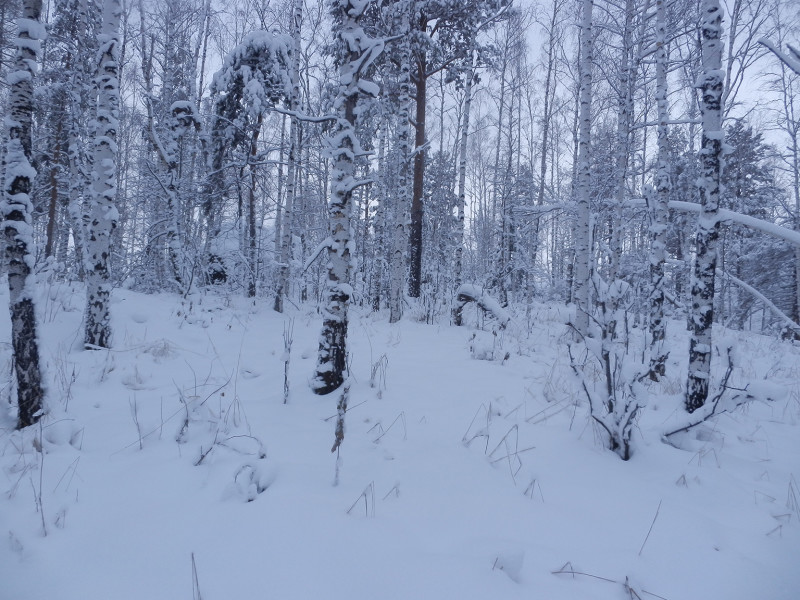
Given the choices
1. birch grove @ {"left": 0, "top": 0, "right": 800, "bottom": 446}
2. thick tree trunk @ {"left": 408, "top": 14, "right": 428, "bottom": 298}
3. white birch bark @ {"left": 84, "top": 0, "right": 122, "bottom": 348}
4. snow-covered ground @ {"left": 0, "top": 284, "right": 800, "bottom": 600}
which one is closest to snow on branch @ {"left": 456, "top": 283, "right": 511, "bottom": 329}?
birch grove @ {"left": 0, "top": 0, "right": 800, "bottom": 446}

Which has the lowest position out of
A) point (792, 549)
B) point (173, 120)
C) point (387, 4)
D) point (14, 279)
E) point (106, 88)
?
point (792, 549)

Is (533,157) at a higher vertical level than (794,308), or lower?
higher

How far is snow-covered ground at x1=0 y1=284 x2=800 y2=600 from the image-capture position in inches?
62.8

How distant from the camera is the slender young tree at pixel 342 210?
3691 mm

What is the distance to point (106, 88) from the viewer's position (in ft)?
16.1

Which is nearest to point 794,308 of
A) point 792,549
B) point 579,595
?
point 792,549

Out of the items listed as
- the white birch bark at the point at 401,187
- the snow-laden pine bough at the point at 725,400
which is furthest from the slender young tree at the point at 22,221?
the white birch bark at the point at 401,187

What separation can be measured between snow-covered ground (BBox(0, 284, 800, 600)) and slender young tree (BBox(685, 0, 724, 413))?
44 centimetres

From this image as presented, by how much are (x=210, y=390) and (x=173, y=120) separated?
33.6 feet

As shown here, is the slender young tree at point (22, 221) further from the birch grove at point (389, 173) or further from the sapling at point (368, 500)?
the sapling at point (368, 500)

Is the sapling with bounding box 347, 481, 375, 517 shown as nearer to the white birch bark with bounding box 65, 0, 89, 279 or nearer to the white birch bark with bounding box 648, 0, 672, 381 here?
the white birch bark with bounding box 648, 0, 672, 381

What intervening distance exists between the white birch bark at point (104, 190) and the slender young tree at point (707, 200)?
6773mm

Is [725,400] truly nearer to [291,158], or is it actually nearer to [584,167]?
[584,167]

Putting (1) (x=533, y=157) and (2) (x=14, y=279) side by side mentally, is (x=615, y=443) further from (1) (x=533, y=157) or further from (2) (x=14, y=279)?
(1) (x=533, y=157)
